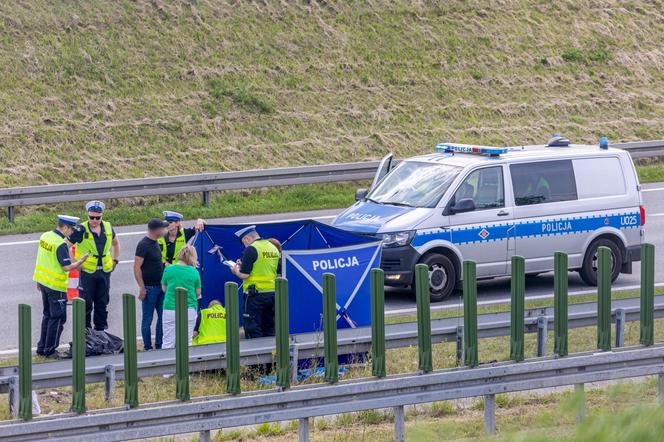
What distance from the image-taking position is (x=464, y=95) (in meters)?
28.9

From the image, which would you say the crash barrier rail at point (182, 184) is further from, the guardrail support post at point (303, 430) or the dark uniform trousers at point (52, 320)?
the guardrail support post at point (303, 430)

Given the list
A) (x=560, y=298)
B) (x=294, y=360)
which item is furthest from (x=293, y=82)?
(x=560, y=298)

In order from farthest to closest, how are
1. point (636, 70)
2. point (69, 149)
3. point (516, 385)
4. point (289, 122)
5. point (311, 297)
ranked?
point (636, 70) < point (289, 122) < point (69, 149) < point (311, 297) < point (516, 385)

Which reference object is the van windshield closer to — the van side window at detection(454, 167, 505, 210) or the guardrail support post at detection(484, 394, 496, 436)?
the van side window at detection(454, 167, 505, 210)

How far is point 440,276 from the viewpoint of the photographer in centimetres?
1475

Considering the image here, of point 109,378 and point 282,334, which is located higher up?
point 282,334

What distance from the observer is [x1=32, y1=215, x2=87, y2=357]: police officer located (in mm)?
12297

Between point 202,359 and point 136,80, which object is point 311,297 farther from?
point 136,80

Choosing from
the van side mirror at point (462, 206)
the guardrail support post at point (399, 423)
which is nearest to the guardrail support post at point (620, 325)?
the guardrail support post at point (399, 423)

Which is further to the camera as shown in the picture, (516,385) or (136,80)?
(136,80)

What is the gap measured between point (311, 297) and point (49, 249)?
2888 mm

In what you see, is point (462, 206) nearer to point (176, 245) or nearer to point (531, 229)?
point (531, 229)

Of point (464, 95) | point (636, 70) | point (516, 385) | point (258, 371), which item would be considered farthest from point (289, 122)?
point (516, 385)

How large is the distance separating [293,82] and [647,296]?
18832mm
